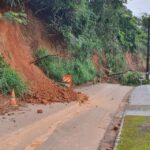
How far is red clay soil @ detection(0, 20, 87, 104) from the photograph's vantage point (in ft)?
68.0

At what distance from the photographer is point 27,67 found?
2333cm

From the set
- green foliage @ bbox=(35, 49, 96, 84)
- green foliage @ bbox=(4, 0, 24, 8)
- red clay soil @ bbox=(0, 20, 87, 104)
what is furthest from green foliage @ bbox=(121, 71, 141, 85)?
green foliage @ bbox=(4, 0, 24, 8)

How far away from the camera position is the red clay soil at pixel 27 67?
68.0ft

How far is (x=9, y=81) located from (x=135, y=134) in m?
8.27

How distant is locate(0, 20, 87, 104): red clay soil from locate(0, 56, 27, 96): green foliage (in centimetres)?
52

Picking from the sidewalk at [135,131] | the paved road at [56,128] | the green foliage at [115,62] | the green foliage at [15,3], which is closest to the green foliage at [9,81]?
the paved road at [56,128]

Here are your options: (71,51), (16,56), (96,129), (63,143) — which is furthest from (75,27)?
(63,143)

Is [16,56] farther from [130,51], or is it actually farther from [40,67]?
[130,51]

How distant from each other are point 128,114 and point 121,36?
3535cm

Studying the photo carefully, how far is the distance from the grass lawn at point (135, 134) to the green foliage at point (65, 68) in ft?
37.3

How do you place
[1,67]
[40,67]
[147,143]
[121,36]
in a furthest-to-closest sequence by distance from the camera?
[121,36] → [40,67] → [1,67] → [147,143]

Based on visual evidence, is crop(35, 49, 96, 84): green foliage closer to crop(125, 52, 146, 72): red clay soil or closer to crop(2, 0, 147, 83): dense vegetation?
crop(2, 0, 147, 83): dense vegetation

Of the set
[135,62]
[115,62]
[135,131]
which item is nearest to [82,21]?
[115,62]

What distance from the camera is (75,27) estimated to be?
103 ft
